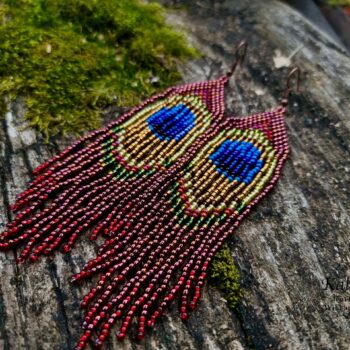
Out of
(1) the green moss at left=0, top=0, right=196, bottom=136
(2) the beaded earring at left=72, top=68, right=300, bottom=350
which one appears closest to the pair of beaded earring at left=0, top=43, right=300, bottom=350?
(2) the beaded earring at left=72, top=68, right=300, bottom=350

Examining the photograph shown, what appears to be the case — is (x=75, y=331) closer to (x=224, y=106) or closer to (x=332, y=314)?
(x=332, y=314)

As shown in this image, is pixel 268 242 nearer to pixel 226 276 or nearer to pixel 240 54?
pixel 226 276

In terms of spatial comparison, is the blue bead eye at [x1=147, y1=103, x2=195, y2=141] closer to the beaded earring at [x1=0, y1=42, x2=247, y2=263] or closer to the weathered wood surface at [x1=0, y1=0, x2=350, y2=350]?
the beaded earring at [x1=0, y1=42, x2=247, y2=263]

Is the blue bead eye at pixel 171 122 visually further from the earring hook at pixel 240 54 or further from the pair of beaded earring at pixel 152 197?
the earring hook at pixel 240 54

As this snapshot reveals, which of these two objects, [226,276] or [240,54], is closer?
[226,276]

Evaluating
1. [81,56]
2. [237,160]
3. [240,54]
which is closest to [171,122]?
[237,160]

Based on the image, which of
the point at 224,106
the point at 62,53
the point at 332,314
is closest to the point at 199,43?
A: the point at 224,106
